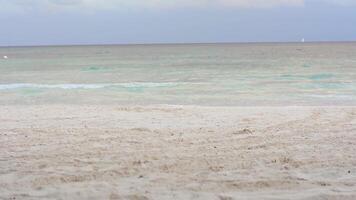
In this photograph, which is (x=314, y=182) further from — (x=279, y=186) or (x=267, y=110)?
(x=267, y=110)

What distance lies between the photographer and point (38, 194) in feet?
15.6

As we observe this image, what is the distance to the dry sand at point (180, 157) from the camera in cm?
488

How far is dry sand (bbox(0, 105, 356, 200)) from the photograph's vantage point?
16.0 ft

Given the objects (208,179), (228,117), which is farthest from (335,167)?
(228,117)

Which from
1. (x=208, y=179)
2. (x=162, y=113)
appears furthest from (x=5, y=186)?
(x=162, y=113)

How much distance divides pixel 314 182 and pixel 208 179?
1.06m

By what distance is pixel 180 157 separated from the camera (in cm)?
627

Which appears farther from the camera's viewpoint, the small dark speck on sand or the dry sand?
the small dark speck on sand

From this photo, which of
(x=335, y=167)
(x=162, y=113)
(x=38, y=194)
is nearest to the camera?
(x=38, y=194)

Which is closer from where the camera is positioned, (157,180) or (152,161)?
(157,180)

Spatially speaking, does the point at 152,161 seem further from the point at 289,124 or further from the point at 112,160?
the point at 289,124

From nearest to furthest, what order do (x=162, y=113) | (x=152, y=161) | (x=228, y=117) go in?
1. (x=152, y=161)
2. (x=228, y=117)
3. (x=162, y=113)

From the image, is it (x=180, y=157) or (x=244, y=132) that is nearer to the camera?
(x=180, y=157)

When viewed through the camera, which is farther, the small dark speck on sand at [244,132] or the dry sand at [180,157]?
the small dark speck on sand at [244,132]
